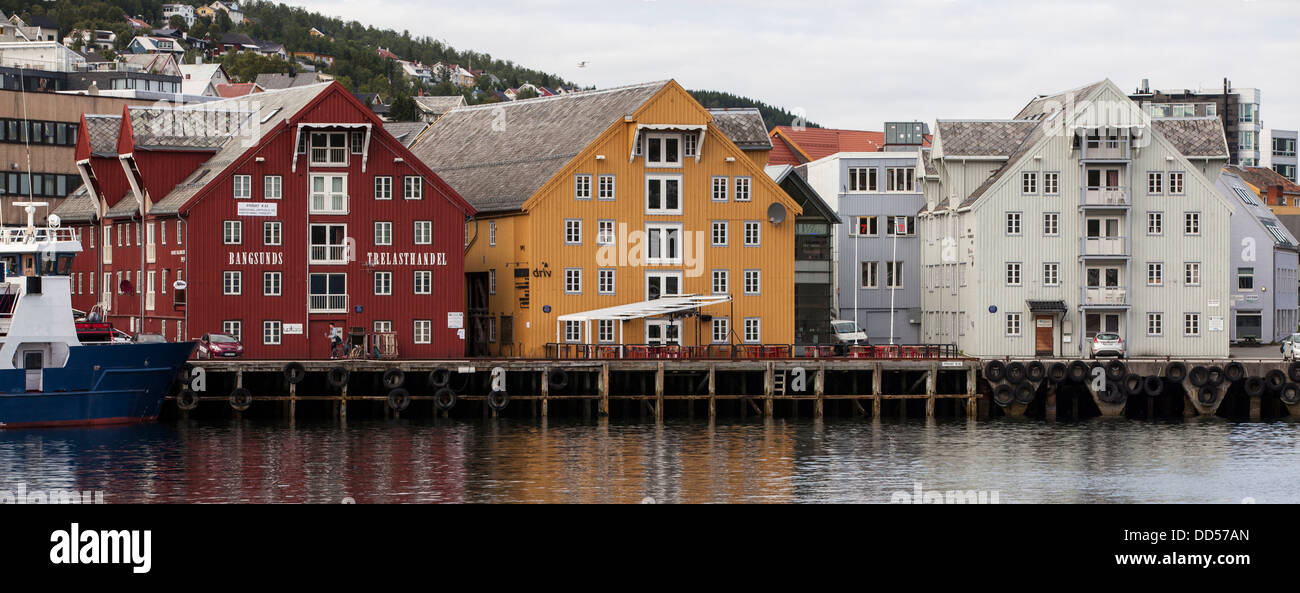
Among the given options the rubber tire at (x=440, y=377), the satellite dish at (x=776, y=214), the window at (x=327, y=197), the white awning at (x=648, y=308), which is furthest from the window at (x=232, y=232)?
the satellite dish at (x=776, y=214)

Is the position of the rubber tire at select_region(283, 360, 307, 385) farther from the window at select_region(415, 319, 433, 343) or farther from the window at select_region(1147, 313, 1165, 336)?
the window at select_region(1147, 313, 1165, 336)

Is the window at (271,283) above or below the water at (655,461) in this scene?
above

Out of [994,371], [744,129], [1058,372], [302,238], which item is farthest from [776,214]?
[302,238]

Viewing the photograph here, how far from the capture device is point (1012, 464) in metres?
57.9

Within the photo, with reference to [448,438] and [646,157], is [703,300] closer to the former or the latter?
[646,157]

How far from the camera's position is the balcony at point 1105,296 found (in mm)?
89000

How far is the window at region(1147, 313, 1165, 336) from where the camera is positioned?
292ft

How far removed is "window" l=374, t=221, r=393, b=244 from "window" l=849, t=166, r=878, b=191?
95.2ft

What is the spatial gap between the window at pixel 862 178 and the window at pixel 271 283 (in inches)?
1341

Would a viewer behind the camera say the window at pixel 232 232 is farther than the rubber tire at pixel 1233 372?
Yes

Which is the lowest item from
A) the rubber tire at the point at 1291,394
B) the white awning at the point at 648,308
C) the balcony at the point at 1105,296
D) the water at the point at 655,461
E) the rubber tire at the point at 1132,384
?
the water at the point at 655,461

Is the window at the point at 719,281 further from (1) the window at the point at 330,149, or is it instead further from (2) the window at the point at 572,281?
(1) the window at the point at 330,149

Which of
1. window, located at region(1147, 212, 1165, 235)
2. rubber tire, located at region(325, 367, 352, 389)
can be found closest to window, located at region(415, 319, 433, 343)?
rubber tire, located at region(325, 367, 352, 389)

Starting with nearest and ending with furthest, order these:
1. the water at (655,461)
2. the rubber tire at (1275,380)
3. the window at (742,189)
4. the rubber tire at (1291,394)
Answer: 1. the water at (655,461)
2. the rubber tire at (1291,394)
3. the rubber tire at (1275,380)
4. the window at (742,189)
